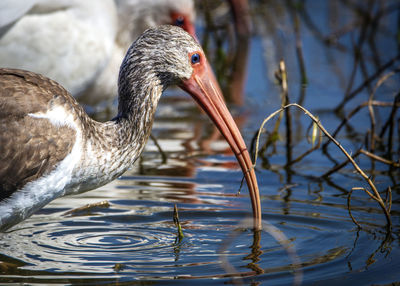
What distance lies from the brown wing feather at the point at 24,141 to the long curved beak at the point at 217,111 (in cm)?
105

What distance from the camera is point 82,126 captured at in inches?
211

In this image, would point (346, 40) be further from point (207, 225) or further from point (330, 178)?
point (207, 225)

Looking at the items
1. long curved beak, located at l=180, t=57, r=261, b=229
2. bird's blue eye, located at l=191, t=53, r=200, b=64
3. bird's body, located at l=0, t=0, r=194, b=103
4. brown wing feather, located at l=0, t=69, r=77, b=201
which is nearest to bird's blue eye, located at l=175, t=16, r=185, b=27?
bird's body, located at l=0, t=0, r=194, b=103

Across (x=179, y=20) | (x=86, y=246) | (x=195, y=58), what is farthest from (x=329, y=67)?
(x=86, y=246)

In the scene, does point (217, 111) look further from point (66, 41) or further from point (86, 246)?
point (66, 41)

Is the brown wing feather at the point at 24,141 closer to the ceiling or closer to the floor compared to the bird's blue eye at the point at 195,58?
closer to the floor

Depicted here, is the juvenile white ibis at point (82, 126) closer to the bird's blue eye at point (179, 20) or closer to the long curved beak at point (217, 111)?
the long curved beak at point (217, 111)

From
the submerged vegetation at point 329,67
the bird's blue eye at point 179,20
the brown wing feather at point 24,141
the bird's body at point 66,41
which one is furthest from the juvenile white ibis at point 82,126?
the bird's blue eye at point 179,20

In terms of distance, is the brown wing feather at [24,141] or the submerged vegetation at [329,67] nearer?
the brown wing feather at [24,141]

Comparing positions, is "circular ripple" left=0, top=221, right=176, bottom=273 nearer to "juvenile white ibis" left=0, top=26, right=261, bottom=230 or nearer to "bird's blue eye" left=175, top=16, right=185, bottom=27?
"juvenile white ibis" left=0, top=26, right=261, bottom=230

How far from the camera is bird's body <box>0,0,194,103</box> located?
748cm

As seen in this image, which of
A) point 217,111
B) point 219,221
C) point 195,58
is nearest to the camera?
point 195,58

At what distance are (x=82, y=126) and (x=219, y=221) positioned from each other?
1328mm

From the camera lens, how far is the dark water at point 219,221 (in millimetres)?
5078
